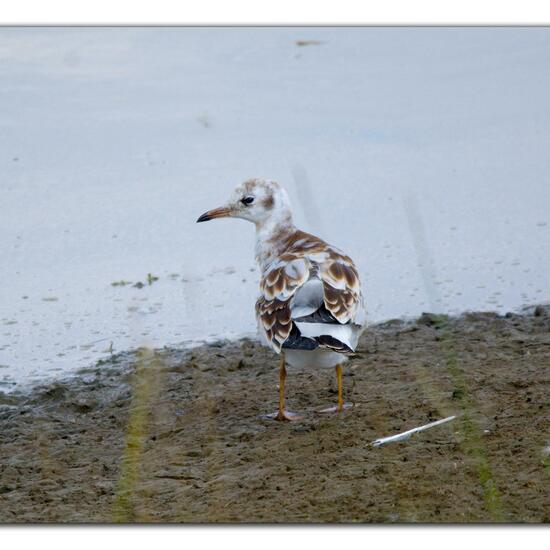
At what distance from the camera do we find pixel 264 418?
610cm

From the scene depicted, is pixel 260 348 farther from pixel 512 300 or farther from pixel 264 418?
pixel 512 300

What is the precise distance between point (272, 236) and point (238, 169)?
238 centimetres

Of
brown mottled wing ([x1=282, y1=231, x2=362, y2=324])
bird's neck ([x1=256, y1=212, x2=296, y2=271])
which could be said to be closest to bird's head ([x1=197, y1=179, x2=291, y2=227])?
bird's neck ([x1=256, y1=212, x2=296, y2=271])

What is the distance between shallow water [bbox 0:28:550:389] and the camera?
7.77m

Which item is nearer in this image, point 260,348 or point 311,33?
point 260,348

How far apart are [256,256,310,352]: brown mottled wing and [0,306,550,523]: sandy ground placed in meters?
0.45

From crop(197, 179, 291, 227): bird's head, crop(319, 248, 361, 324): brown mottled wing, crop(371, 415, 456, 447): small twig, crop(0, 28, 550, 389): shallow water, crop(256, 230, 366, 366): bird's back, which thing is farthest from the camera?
crop(0, 28, 550, 389): shallow water

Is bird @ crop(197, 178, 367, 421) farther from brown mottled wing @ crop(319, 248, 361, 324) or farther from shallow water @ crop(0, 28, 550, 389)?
shallow water @ crop(0, 28, 550, 389)

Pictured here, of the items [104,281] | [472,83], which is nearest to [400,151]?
[472,83]

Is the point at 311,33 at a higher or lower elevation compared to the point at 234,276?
higher

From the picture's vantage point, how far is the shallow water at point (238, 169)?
7.77 meters

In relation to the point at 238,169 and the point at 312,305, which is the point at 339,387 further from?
the point at 238,169

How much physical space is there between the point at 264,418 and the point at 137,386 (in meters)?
0.90

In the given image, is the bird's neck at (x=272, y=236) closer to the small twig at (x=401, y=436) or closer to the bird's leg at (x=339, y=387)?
the bird's leg at (x=339, y=387)
